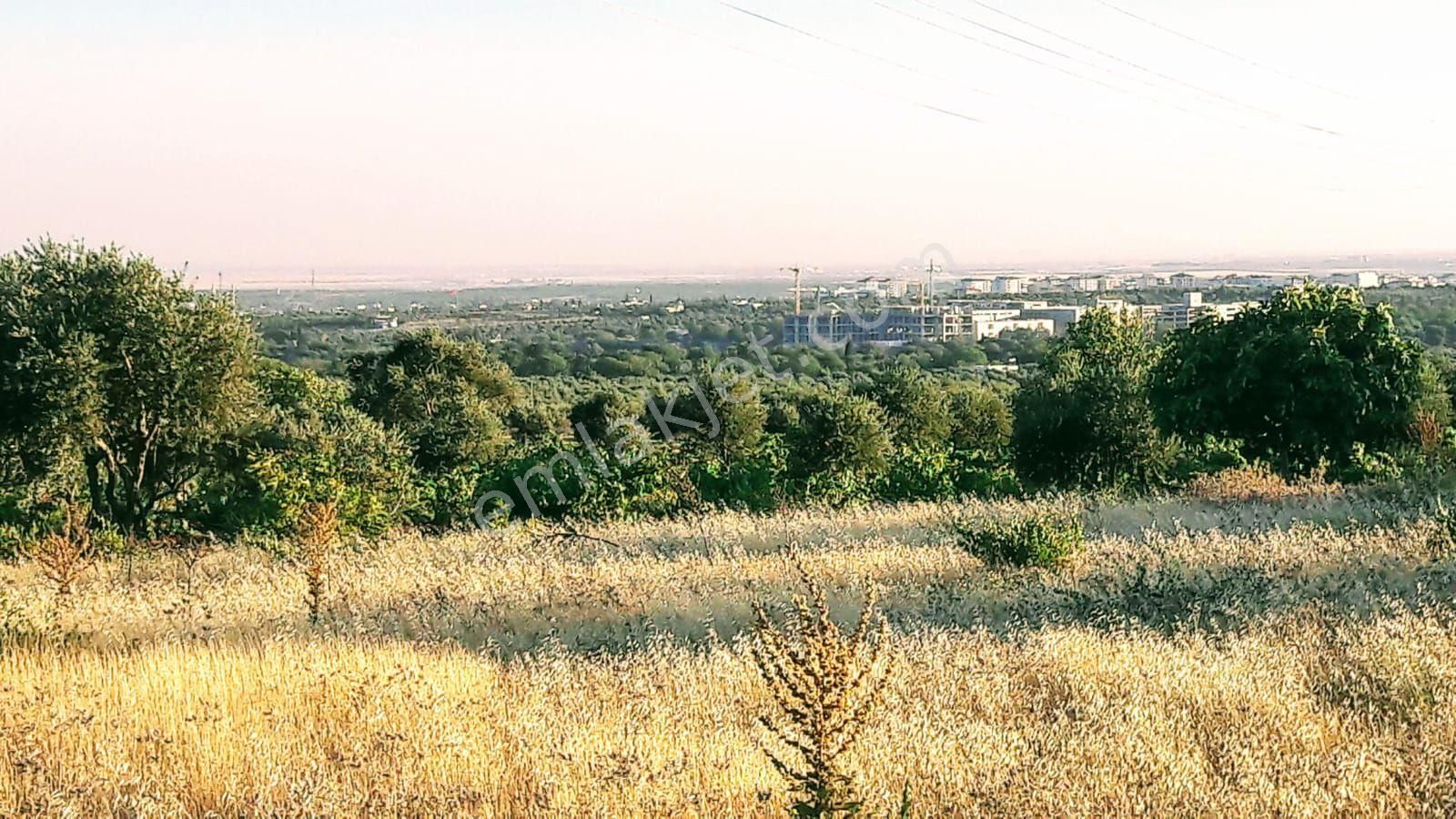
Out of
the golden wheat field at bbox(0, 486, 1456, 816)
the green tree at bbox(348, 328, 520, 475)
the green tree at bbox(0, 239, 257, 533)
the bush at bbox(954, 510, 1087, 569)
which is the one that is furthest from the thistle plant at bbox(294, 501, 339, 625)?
the green tree at bbox(348, 328, 520, 475)

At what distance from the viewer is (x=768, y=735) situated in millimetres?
6555

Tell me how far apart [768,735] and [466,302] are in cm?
10796

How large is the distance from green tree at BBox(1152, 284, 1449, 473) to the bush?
7285 mm

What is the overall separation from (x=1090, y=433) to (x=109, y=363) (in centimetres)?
1551

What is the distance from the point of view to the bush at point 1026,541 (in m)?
11.6

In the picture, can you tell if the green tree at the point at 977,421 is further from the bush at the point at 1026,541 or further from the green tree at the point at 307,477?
the bush at the point at 1026,541

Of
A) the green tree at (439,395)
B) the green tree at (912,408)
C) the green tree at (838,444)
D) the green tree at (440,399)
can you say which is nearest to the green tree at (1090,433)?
the green tree at (838,444)

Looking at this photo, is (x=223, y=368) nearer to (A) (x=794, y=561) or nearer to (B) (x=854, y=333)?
(A) (x=794, y=561)

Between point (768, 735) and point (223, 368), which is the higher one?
point (223, 368)

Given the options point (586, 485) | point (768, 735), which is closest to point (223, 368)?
point (586, 485)

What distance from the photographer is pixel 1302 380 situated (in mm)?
18344

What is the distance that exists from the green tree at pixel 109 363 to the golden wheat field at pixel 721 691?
584 centimetres

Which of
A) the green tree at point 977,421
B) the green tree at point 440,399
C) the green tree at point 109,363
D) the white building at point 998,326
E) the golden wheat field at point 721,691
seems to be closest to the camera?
the golden wheat field at point 721,691

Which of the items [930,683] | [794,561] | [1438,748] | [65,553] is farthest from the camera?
[794,561]
